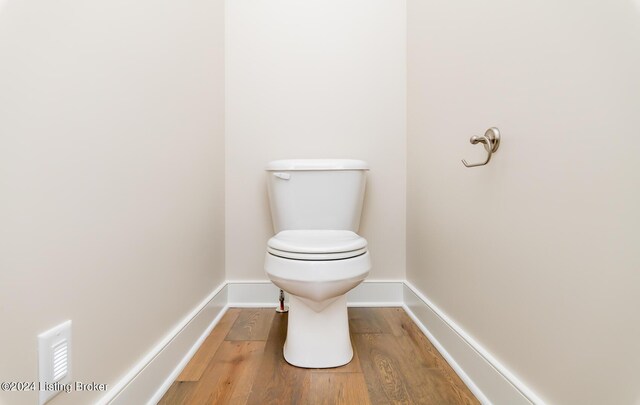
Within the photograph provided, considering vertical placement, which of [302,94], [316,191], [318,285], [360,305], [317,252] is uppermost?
[302,94]

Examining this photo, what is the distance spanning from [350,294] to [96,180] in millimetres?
1308

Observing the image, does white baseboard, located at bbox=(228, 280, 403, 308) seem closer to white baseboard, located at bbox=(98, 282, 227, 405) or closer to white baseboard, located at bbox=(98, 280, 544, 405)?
white baseboard, located at bbox=(98, 280, 544, 405)

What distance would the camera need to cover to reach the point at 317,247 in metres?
1.05

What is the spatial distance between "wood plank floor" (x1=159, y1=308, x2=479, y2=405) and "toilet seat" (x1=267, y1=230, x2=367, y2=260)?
0.39 m

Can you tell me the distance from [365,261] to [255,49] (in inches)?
48.1

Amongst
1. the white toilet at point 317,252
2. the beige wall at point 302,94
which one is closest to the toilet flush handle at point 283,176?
the white toilet at point 317,252

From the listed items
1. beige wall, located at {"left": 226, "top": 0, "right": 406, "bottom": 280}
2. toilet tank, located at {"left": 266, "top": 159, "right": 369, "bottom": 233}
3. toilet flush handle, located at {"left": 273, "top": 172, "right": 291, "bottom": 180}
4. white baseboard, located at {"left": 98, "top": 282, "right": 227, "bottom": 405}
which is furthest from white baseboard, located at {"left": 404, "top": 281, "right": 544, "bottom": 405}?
white baseboard, located at {"left": 98, "top": 282, "right": 227, "bottom": 405}

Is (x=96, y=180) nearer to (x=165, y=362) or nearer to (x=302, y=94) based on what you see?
(x=165, y=362)

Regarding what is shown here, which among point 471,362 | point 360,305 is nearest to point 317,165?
point 360,305

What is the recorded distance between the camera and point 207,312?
1.42 metres

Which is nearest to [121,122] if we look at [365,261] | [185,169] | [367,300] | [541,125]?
[185,169]

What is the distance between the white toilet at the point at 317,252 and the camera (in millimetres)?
1057

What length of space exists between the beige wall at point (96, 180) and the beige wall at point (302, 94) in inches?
17.1

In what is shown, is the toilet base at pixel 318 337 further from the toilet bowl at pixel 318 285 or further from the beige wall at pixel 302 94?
the beige wall at pixel 302 94
